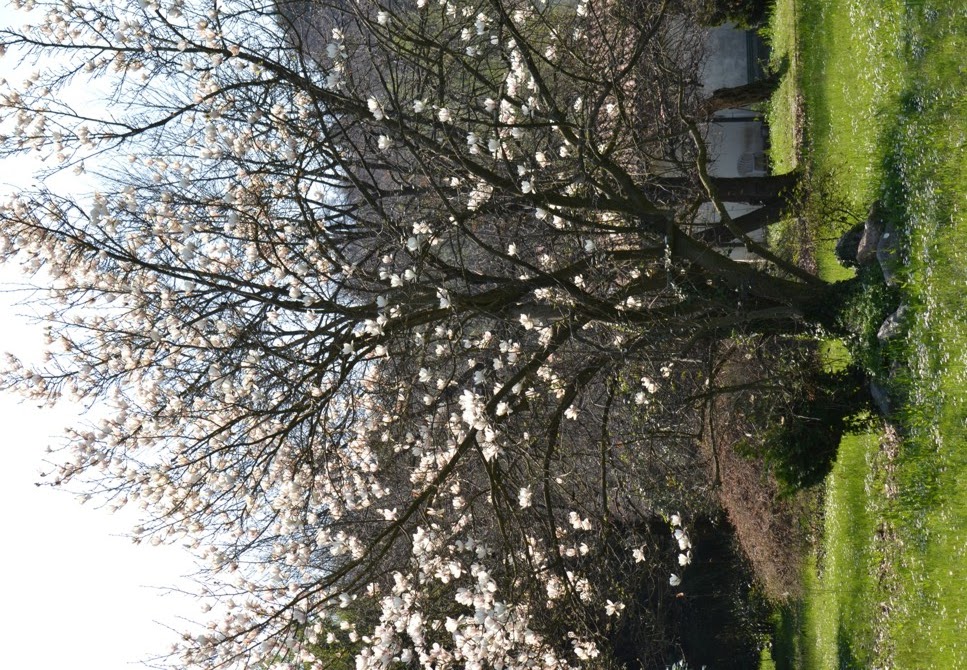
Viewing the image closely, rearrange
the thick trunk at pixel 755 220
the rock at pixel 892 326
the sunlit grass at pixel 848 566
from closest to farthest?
1. the rock at pixel 892 326
2. the sunlit grass at pixel 848 566
3. the thick trunk at pixel 755 220

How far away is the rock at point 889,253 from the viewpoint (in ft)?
25.8

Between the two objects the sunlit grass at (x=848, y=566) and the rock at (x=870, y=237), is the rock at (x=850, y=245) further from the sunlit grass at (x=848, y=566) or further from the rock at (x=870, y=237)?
the sunlit grass at (x=848, y=566)

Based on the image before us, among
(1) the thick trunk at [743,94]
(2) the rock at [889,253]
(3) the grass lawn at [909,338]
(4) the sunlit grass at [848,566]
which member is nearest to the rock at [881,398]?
(3) the grass lawn at [909,338]

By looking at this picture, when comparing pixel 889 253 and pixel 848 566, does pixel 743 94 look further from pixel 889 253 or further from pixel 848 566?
pixel 848 566

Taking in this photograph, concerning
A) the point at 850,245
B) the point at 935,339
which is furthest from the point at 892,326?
the point at 850,245

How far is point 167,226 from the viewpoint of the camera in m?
8.59

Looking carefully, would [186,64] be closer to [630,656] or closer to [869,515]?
[869,515]

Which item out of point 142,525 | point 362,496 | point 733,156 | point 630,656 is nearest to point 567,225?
point 362,496

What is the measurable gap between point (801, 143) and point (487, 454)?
7405 mm

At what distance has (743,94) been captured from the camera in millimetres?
14250

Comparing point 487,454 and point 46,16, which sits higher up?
point 46,16

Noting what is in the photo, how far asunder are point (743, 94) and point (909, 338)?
787cm

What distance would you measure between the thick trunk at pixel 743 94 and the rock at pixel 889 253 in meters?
6.44

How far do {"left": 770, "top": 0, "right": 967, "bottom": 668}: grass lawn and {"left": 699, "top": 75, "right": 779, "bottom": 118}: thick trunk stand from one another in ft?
9.00
